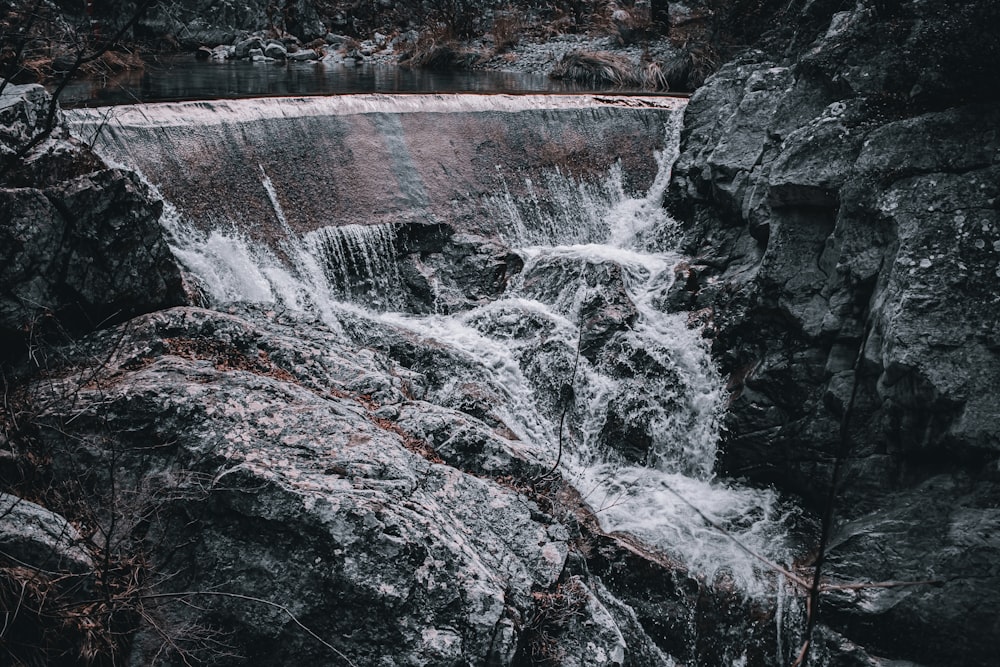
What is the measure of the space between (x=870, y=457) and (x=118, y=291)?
4.77m

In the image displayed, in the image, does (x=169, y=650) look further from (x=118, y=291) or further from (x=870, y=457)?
(x=870, y=457)

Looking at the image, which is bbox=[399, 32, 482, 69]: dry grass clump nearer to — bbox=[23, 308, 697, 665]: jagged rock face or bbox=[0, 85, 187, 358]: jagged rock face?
bbox=[0, 85, 187, 358]: jagged rock face

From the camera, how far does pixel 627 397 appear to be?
5.70 m

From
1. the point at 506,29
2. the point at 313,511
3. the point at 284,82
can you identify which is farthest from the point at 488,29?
the point at 313,511

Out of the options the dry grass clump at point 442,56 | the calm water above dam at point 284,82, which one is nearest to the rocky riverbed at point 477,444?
the calm water above dam at point 284,82

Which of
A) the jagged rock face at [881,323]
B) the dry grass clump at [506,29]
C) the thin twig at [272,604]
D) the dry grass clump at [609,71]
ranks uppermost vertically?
the dry grass clump at [506,29]

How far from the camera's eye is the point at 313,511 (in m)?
3.46

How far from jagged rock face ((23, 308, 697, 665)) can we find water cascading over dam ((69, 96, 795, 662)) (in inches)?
22.1

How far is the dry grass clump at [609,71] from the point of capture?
11.9 m

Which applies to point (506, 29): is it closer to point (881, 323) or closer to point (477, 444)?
point (881, 323)

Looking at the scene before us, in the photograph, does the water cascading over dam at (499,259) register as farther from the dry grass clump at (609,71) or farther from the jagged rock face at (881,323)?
the dry grass clump at (609,71)

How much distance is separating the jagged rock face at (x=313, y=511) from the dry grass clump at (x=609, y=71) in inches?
353

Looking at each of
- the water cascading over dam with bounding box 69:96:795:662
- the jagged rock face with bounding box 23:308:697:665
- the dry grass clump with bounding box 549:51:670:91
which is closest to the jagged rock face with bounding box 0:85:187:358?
the jagged rock face with bounding box 23:308:697:665

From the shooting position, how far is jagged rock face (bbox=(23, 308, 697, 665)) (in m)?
3.33
